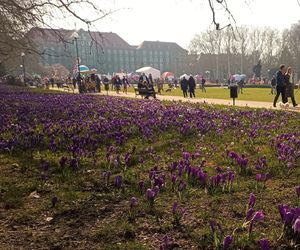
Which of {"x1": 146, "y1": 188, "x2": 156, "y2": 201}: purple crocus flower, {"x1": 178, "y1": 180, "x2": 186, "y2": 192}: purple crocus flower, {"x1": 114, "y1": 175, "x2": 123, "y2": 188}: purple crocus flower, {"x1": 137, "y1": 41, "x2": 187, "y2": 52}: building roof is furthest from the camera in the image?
{"x1": 137, "y1": 41, "x2": 187, "y2": 52}: building roof

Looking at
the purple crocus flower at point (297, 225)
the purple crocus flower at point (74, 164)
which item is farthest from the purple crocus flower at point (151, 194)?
the purple crocus flower at point (74, 164)

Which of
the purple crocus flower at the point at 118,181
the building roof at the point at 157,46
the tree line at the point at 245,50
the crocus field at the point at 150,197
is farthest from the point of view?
the building roof at the point at 157,46

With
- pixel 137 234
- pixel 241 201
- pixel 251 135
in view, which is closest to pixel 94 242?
pixel 137 234

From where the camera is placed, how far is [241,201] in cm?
439

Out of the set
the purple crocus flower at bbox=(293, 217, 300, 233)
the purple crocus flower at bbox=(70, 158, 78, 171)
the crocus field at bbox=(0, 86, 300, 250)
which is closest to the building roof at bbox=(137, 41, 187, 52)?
the crocus field at bbox=(0, 86, 300, 250)

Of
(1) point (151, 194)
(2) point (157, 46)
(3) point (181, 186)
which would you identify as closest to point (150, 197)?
(1) point (151, 194)

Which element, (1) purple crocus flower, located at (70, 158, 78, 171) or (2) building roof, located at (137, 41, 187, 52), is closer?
(1) purple crocus flower, located at (70, 158, 78, 171)

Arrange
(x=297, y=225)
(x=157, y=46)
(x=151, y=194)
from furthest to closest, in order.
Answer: (x=157, y=46) → (x=151, y=194) → (x=297, y=225)

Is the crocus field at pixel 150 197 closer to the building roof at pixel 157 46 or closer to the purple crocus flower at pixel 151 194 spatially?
the purple crocus flower at pixel 151 194

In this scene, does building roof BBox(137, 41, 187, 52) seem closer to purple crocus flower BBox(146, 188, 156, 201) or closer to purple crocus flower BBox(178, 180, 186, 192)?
purple crocus flower BBox(178, 180, 186, 192)

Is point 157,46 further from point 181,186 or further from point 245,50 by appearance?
point 181,186

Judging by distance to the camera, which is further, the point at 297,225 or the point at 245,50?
the point at 245,50

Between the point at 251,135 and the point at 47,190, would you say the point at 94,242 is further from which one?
the point at 251,135

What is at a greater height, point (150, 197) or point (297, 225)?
point (297, 225)
